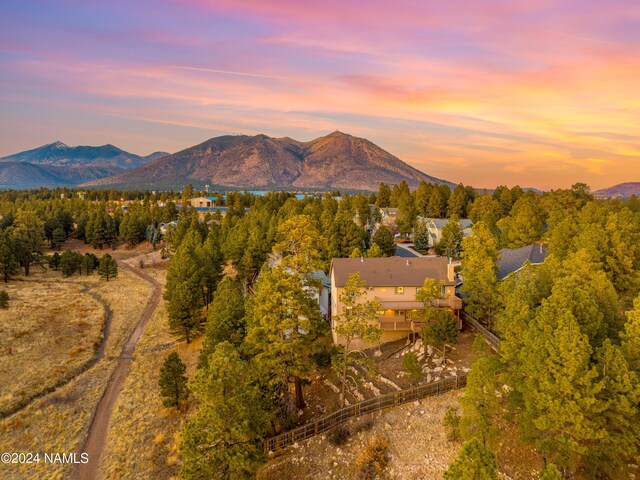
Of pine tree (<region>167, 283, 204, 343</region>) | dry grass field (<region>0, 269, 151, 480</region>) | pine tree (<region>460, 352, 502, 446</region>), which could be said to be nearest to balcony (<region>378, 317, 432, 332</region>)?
pine tree (<region>460, 352, 502, 446</region>)

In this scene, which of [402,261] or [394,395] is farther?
[402,261]

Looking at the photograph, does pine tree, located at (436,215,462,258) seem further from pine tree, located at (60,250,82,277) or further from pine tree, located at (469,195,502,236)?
pine tree, located at (60,250,82,277)

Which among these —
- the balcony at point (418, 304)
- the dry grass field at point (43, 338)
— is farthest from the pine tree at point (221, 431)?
the dry grass field at point (43, 338)

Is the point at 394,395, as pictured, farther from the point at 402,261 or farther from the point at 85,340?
the point at 85,340

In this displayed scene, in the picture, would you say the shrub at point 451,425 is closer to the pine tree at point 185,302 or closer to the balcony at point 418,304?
the balcony at point 418,304

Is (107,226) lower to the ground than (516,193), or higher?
lower

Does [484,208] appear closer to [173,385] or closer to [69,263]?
[173,385]

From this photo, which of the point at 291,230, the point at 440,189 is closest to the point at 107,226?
the point at 291,230
